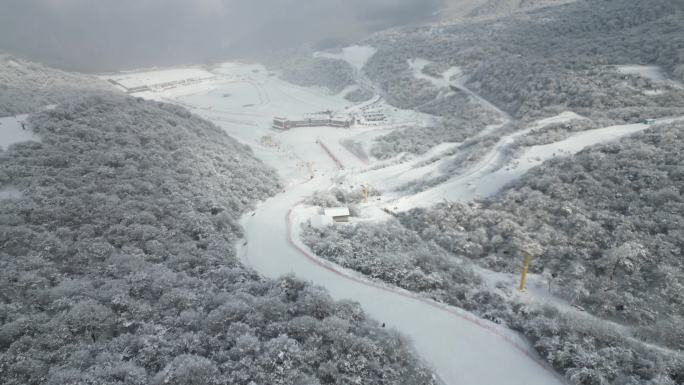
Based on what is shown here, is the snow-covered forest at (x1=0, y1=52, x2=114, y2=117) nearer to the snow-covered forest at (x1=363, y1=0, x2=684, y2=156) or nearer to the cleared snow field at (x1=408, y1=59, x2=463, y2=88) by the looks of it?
the snow-covered forest at (x1=363, y1=0, x2=684, y2=156)

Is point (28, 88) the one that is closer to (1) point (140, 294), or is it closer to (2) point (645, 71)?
(1) point (140, 294)

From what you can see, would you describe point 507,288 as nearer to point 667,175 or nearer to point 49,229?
point 667,175

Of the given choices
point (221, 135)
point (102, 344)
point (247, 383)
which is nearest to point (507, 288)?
point (247, 383)

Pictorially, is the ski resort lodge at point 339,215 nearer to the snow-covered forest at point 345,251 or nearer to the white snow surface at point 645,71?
the snow-covered forest at point 345,251

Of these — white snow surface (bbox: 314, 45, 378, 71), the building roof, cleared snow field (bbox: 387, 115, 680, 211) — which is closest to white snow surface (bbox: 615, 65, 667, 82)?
cleared snow field (bbox: 387, 115, 680, 211)

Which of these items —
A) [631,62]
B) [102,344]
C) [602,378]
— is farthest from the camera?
[631,62]

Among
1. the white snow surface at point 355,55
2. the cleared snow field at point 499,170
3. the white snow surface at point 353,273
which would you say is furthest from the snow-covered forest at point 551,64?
the white snow surface at point 353,273
